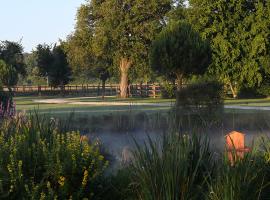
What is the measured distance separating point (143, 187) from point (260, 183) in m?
1.45

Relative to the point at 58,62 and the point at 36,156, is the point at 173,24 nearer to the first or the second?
the point at 58,62

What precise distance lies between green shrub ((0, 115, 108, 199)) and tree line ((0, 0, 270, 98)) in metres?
37.6

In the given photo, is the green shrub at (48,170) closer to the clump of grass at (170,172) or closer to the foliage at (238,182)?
the clump of grass at (170,172)

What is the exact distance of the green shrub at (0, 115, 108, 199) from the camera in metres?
6.19

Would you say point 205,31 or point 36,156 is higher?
point 205,31

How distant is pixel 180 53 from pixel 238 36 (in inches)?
433

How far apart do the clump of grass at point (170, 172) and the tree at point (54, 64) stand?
57.8 metres

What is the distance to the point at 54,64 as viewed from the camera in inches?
2496

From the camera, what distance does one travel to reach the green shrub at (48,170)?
619 centimetres

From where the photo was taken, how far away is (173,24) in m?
47.3

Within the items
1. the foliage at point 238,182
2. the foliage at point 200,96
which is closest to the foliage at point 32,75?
the foliage at point 200,96

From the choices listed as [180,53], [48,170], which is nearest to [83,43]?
[180,53]

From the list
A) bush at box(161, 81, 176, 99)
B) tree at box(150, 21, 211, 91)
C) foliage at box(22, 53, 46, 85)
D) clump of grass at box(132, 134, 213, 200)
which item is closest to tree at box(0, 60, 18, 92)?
tree at box(150, 21, 211, 91)

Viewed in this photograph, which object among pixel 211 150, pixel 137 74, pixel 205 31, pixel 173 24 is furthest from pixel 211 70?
pixel 211 150
